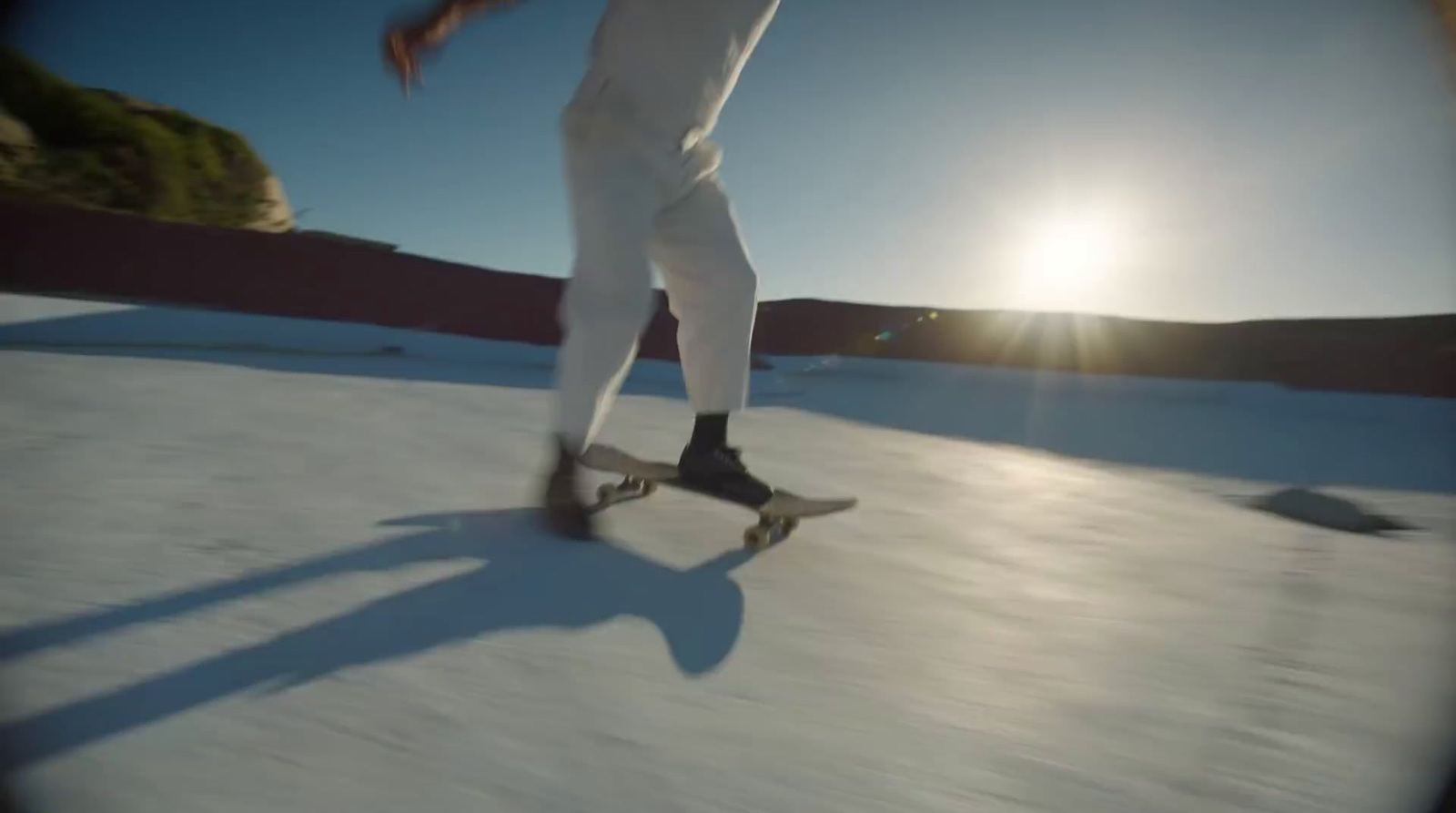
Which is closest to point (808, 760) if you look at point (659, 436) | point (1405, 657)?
point (1405, 657)

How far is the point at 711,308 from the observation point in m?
1.07

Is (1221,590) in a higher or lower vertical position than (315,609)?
higher

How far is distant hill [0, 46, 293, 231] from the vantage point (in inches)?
250

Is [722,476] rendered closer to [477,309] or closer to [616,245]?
[616,245]

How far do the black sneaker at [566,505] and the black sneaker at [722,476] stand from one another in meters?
0.18

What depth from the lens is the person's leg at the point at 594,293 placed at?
0.95 metres

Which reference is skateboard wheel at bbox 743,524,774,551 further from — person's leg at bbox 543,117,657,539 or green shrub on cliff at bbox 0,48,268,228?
green shrub on cliff at bbox 0,48,268,228

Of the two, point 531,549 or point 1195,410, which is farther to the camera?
point 1195,410

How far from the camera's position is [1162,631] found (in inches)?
29.5

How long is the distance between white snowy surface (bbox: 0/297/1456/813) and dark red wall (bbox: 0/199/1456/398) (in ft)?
9.05

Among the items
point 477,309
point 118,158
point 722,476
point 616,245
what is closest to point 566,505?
point 722,476

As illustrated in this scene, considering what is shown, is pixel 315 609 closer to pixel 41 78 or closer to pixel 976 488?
pixel 976 488

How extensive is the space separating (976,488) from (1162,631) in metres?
0.71

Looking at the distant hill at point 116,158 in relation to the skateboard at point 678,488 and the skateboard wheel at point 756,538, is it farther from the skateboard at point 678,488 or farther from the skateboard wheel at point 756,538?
the skateboard wheel at point 756,538
